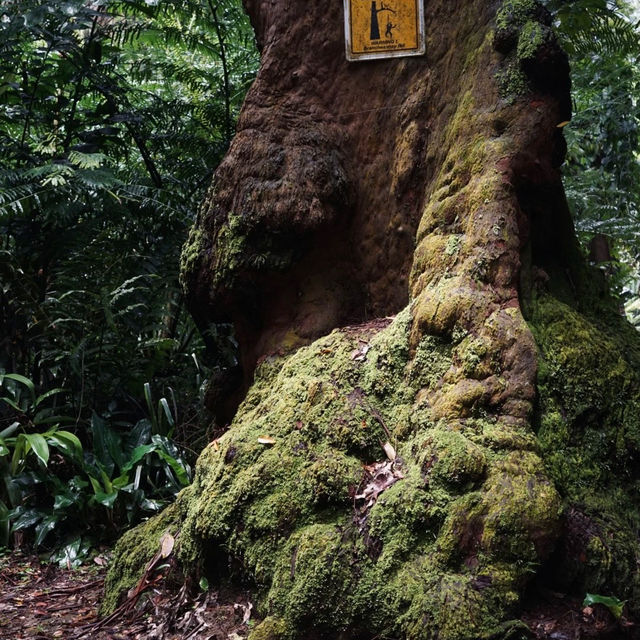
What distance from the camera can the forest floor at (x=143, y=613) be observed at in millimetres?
2178

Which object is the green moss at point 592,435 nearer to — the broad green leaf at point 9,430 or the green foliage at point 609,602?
the green foliage at point 609,602

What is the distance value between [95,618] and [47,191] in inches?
133

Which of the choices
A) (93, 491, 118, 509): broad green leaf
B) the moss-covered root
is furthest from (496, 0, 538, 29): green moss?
(93, 491, 118, 509): broad green leaf

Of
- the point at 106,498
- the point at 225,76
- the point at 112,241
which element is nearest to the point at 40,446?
the point at 106,498

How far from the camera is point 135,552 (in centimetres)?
341

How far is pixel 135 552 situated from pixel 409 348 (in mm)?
1789

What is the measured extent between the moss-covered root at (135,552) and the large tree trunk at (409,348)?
0.06 feet

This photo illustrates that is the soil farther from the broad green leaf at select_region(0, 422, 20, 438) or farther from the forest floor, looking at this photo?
the broad green leaf at select_region(0, 422, 20, 438)

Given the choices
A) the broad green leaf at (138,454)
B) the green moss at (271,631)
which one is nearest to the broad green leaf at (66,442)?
the broad green leaf at (138,454)

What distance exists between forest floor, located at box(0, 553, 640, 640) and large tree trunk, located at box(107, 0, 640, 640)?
0.13 meters

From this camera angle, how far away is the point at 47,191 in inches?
208

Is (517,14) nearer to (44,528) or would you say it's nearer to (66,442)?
(66,442)

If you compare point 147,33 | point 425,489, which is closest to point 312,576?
point 425,489

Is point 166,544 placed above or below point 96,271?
below
